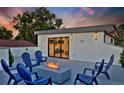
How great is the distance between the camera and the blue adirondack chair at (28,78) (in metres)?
3.01

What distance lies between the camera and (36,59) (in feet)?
11.7

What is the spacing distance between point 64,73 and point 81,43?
87cm

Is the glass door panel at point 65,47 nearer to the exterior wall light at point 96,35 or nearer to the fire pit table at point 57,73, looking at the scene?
the fire pit table at point 57,73

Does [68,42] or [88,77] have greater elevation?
[68,42]

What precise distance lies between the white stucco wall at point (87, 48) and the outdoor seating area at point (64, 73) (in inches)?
4.9

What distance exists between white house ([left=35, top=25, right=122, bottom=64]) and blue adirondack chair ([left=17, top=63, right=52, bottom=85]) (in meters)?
0.67

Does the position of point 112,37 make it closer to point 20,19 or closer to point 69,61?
point 69,61

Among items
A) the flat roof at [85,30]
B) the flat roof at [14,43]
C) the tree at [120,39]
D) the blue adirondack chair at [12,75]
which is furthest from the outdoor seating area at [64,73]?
the flat roof at [85,30]

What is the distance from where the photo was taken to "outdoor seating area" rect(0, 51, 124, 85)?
3290 mm

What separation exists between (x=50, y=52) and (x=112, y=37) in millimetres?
1479

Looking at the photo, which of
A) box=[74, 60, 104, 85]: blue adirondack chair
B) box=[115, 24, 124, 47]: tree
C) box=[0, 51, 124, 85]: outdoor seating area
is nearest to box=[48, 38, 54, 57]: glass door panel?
box=[0, 51, 124, 85]: outdoor seating area
